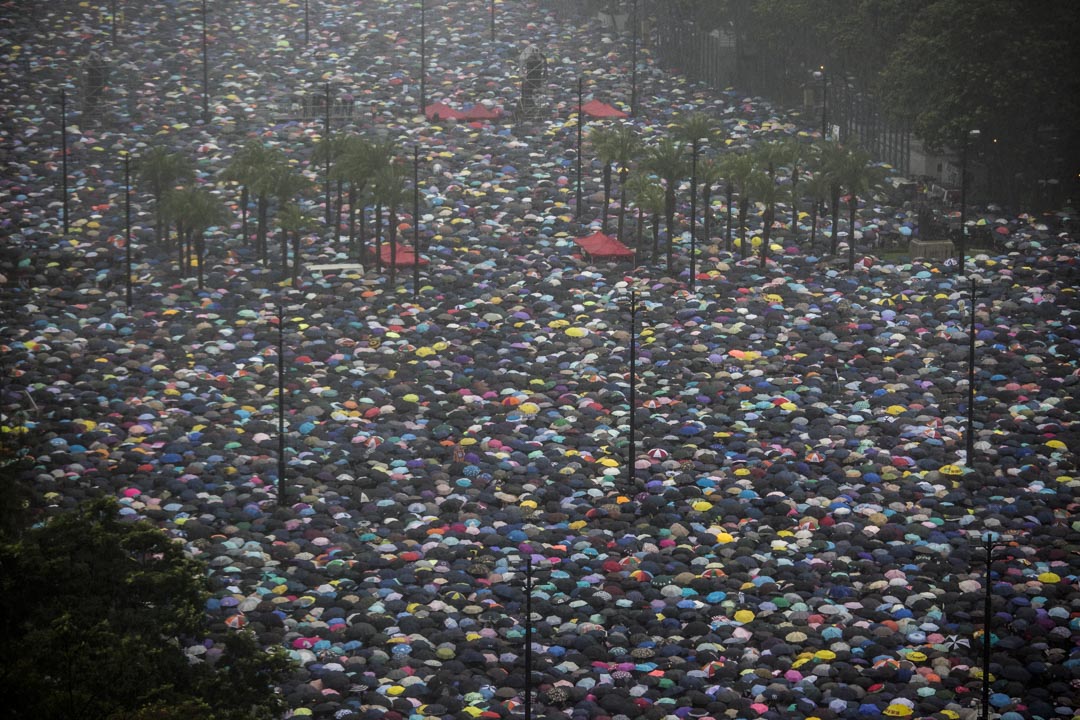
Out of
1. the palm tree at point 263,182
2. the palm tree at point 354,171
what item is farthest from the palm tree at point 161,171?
the palm tree at point 354,171

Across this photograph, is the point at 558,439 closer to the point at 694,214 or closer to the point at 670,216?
the point at 670,216

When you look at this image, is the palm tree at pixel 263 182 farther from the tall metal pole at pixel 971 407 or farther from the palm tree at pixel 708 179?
the tall metal pole at pixel 971 407

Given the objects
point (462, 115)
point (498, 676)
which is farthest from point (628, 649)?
point (462, 115)

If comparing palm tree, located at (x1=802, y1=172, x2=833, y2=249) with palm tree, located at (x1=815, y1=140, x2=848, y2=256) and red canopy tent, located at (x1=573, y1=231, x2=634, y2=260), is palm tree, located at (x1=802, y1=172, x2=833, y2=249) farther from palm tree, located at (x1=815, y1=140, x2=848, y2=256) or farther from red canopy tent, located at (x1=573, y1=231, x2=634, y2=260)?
red canopy tent, located at (x1=573, y1=231, x2=634, y2=260)

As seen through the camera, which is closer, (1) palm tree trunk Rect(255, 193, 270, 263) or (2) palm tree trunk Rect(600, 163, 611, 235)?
(1) palm tree trunk Rect(255, 193, 270, 263)

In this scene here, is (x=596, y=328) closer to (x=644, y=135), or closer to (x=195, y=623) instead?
(x=644, y=135)

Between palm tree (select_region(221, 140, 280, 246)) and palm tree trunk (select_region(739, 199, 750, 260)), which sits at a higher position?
palm tree (select_region(221, 140, 280, 246))

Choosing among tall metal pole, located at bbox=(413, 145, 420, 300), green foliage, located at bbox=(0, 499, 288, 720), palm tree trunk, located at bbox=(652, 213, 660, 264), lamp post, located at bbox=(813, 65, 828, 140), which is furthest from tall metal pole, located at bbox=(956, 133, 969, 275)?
green foliage, located at bbox=(0, 499, 288, 720)
